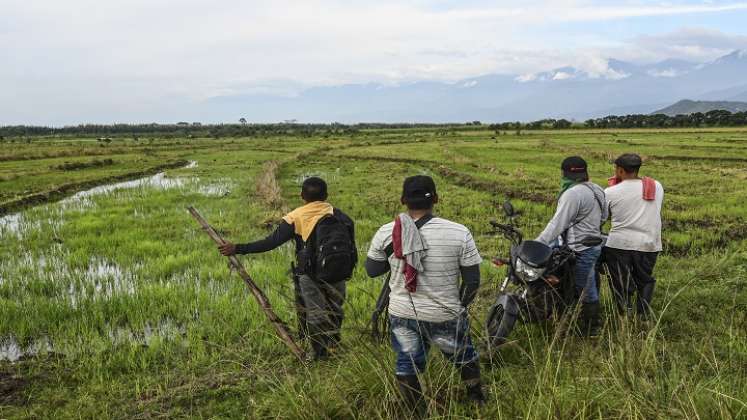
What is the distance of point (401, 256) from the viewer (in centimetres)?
292

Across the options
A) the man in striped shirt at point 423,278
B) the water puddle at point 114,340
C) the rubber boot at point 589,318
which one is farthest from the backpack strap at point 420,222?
the water puddle at point 114,340

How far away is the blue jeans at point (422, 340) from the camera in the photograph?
3037mm

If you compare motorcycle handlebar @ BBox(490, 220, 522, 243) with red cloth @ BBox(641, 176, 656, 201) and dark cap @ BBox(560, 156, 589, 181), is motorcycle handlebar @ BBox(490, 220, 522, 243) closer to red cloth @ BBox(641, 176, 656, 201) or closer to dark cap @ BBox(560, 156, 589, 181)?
dark cap @ BBox(560, 156, 589, 181)

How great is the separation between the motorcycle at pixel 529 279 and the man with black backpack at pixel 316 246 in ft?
4.16

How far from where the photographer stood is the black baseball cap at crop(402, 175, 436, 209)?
293 centimetres

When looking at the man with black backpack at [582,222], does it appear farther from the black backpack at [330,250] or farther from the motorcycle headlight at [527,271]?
the black backpack at [330,250]

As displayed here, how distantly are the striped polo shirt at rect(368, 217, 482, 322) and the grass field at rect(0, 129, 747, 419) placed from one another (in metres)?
0.32

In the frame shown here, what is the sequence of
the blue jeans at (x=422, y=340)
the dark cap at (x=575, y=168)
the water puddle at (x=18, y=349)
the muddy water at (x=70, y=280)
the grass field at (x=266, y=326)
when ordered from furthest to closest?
the muddy water at (x=70, y=280)
the water puddle at (x=18, y=349)
the dark cap at (x=575, y=168)
the blue jeans at (x=422, y=340)
the grass field at (x=266, y=326)

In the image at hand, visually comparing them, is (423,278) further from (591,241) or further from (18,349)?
(18,349)

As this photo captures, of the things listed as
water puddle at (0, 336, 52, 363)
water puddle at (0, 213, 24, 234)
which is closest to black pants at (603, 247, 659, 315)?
water puddle at (0, 336, 52, 363)

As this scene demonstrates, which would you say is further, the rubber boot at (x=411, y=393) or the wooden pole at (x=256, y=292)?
the wooden pole at (x=256, y=292)

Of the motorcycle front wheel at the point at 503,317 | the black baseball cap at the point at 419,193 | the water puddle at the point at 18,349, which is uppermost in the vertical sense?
the black baseball cap at the point at 419,193

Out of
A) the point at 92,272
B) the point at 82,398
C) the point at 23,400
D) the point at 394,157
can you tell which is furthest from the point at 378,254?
the point at 394,157

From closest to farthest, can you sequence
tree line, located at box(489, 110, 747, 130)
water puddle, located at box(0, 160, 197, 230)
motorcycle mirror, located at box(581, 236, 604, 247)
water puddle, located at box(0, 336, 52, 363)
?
1. motorcycle mirror, located at box(581, 236, 604, 247)
2. water puddle, located at box(0, 336, 52, 363)
3. water puddle, located at box(0, 160, 197, 230)
4. tree line, located at box(489, 110, 747, 130)
